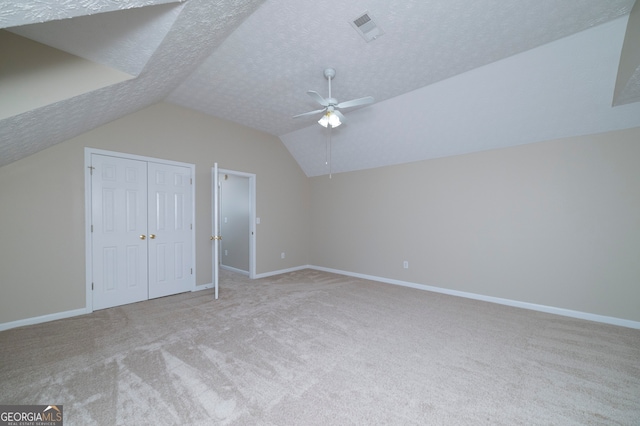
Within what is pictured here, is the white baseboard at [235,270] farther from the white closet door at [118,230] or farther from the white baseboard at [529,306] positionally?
the white baseboard at [529,306]

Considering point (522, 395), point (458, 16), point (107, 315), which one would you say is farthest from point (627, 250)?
point (107, 315)

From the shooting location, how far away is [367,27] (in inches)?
96.3

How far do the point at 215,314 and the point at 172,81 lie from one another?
3.00 meters

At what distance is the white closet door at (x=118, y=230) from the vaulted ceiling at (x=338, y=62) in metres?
0.67

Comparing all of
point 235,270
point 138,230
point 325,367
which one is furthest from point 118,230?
point 325,367

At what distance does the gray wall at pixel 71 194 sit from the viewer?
9.51 feet

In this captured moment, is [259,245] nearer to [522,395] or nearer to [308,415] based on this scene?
[308,415]

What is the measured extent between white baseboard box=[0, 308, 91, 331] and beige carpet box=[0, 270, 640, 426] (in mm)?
134

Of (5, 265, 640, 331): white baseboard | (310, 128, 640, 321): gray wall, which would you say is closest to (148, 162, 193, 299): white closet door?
(5, 265, 640, 331): white baseboard

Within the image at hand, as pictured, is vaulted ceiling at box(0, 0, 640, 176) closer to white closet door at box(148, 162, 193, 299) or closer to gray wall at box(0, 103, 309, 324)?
gray wall at box(0, 103, 309, 324)

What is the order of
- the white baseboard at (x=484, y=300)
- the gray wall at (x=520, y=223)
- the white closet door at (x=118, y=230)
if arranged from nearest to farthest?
the white baseboard at (x=484, y=300)
the gray wall at (x=520, y=223)
the white closet door at (x=118, y=230)

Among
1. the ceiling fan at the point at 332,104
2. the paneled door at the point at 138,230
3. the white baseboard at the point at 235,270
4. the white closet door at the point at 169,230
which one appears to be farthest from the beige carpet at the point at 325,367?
the ceiling fan at the point at 332,104

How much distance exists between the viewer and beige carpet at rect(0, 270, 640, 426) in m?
1.69

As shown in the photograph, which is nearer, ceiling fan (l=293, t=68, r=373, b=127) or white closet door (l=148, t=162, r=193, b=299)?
ceiling fan (l=293, t=68, r=373, b=127)
